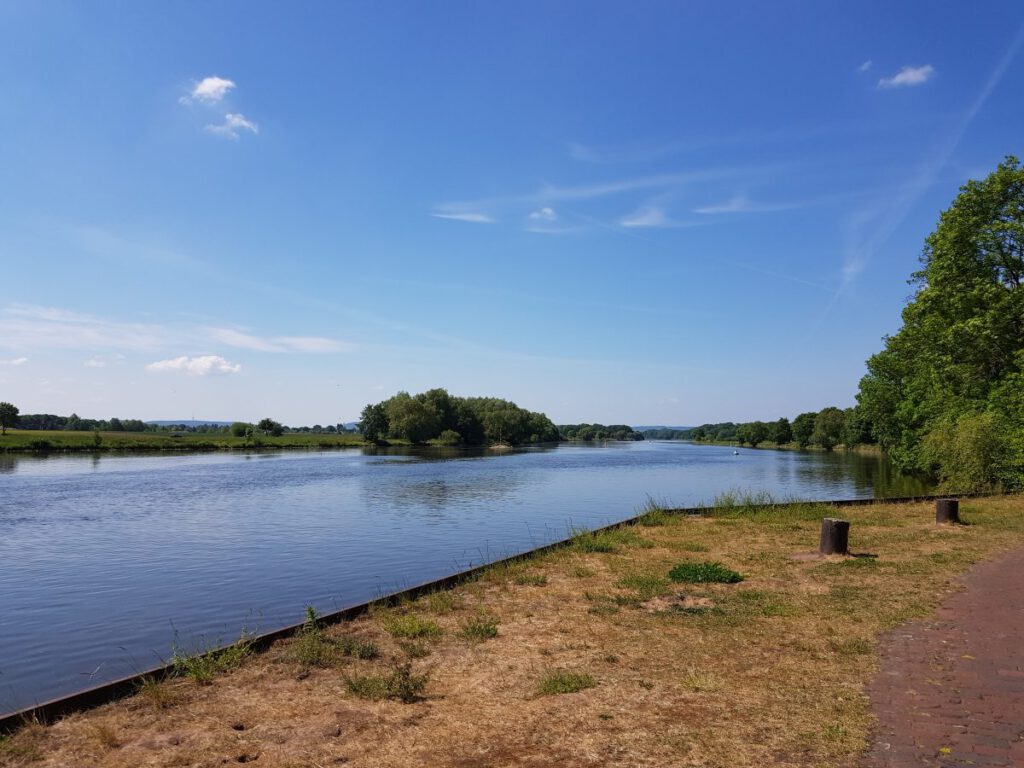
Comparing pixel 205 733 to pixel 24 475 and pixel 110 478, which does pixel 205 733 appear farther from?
pixel 24 475

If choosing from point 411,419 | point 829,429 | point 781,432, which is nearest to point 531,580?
point 411,419

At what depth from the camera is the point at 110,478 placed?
48.8m

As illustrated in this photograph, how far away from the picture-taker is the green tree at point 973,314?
28.2 m

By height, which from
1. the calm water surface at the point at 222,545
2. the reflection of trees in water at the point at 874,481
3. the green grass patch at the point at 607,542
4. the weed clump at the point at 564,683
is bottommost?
the calm water surface at the point at 222,545

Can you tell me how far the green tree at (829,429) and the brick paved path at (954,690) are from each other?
12232cm

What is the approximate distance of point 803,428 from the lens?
150 meters

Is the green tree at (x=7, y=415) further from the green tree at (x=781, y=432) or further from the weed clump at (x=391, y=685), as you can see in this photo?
the green tree at (x=781, y=432)

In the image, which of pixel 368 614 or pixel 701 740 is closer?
pixel 701 740

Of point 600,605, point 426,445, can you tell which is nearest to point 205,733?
point 600,605

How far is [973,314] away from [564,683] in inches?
1208

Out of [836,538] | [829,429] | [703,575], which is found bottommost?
[703,575]

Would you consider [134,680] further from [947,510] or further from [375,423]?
[375,423]

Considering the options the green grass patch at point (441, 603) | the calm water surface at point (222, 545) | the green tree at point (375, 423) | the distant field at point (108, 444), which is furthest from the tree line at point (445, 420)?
the green grass patch at point (441, 603)

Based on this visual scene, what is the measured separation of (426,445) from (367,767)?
12880 cm
